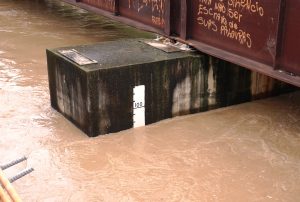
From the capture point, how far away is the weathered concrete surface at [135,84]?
646 cm

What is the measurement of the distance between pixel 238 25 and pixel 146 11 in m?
2.34

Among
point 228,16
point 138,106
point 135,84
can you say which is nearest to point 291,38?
point 228,16

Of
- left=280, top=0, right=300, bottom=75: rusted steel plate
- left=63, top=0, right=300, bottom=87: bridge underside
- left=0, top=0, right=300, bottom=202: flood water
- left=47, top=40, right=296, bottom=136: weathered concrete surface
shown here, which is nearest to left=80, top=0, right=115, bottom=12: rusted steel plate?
left=63, top=0, right=300, bottom=87: bridge underside

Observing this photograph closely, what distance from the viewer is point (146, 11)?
8.52 m

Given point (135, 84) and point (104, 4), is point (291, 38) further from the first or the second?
point (104, 4)


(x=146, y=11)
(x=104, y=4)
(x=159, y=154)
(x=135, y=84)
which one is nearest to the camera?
(x=159, y=154)

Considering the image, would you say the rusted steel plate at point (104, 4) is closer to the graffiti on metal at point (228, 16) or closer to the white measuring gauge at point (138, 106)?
the graffiti on metal at point (228, 16)

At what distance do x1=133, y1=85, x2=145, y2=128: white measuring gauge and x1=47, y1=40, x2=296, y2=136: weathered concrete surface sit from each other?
0.20 ft

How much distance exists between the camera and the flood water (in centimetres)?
540

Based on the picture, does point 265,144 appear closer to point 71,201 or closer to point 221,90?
point 221,90

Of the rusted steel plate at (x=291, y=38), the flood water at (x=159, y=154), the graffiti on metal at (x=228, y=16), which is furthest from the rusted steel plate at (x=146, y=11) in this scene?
the rusted steel plate at (x=291, y=38)

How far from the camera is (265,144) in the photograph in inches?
257

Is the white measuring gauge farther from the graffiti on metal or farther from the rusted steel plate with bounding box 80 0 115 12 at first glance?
the rusted steel plate with bounding box 80 0 115 12

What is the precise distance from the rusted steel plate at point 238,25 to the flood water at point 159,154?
116 cm
